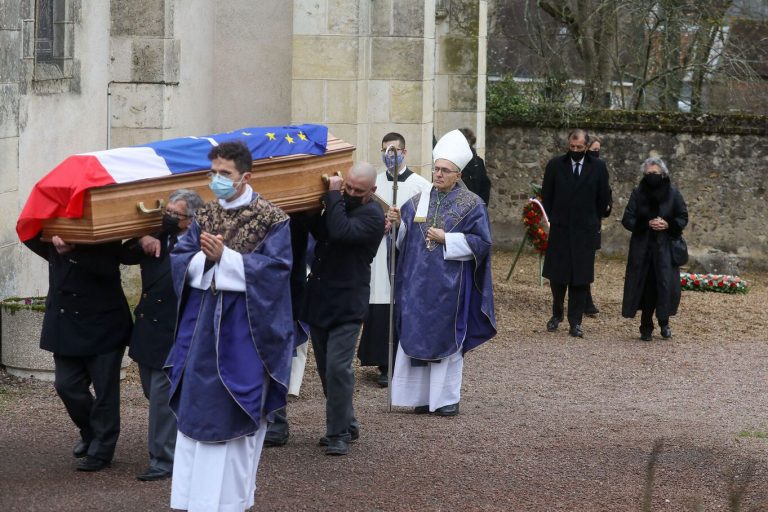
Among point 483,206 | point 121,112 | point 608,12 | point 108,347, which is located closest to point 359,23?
point 121,112

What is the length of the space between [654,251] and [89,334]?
6.49 metres

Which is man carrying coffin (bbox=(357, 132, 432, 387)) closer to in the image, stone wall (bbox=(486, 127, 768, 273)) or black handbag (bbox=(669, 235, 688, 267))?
black handbag (bbox=(669, 235, 688, 267))

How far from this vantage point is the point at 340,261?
7.12m

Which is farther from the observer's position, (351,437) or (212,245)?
(351,437)

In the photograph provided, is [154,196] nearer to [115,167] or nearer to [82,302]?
[115,167]

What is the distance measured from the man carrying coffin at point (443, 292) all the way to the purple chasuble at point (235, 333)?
2.46m

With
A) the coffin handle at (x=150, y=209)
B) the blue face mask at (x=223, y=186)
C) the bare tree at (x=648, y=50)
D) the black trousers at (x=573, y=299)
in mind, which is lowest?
the black trousers at (x=573, y=299)

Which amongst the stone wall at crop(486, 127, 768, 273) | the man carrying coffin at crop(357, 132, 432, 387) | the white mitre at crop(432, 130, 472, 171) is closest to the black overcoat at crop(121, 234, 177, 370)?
the white mitre at crop(432, 130, 472, 171)

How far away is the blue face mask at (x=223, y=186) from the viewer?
18.2 feet

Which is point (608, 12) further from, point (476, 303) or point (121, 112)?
point (476, 303)

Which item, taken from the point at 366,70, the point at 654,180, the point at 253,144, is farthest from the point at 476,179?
the point at 253,144

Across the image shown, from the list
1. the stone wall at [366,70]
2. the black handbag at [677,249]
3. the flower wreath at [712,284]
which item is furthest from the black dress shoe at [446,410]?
the flower wreath at [712,284]

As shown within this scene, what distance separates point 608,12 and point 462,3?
180 inches

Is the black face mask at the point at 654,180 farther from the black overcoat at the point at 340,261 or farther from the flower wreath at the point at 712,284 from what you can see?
the black overcoat at the point at 340,261
